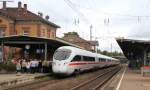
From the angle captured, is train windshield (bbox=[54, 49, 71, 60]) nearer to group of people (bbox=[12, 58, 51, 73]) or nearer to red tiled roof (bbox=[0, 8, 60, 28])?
group of people (bbox=[12, 58, 51, 73])

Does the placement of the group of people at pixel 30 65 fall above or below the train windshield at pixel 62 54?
below

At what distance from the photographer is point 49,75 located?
1553 inches

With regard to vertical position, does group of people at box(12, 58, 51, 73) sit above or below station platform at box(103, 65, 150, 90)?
above

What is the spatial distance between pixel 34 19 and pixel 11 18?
13.3 ft

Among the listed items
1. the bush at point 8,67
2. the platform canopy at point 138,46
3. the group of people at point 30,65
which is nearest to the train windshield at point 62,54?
the group of people at point 30,65

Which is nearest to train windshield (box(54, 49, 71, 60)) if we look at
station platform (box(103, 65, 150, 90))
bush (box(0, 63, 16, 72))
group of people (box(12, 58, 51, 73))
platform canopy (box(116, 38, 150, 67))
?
group of people (box(12, 58, 51, 73))

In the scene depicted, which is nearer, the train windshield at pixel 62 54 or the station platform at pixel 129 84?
the station platform at pixel 129 84

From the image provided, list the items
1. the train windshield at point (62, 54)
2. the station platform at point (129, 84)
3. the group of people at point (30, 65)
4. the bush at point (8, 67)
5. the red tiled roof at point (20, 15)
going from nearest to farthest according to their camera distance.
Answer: the station platform at point (129, 84), the train windshield at point (62, 54), the group of people at point (30, 65), the bush at point (8, 67), the red tiled roof at point (20, 15)

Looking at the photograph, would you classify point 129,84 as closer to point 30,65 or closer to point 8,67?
point 30,65

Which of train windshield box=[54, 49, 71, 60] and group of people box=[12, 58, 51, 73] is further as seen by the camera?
group of people box=[12, 58, 51, 73]

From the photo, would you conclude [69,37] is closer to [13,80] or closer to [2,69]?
[2,69]

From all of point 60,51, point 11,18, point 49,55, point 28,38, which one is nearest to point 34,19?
point 11,18

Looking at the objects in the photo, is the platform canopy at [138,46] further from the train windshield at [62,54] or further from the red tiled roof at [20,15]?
the red tiled roof at [20,15]

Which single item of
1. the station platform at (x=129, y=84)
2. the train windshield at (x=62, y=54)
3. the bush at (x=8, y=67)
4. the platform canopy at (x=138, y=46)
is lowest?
the station platform at (x=129, y=84)
